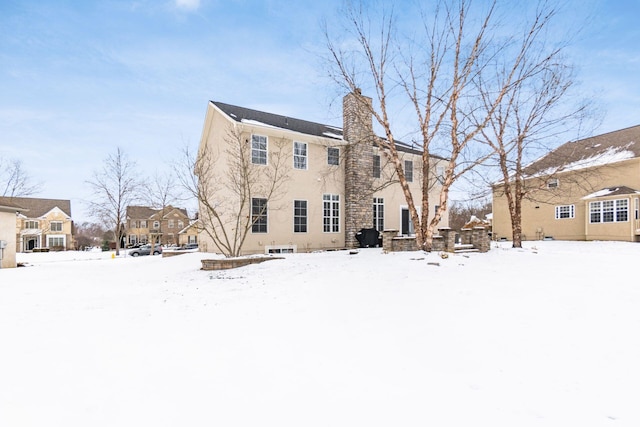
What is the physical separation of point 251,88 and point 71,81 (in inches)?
391

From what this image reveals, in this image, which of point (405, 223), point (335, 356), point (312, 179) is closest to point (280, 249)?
point (312, 179)

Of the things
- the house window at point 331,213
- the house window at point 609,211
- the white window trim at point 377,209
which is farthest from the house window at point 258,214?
the house window at point 609,211

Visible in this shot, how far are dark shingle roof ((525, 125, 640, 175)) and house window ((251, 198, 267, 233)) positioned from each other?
52.3ft

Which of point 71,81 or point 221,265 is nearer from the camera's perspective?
point 221,265

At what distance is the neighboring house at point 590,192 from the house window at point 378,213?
22.1ft

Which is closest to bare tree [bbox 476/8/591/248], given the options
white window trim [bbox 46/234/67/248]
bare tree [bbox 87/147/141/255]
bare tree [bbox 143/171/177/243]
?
bare tree [bbox 143/171/177/243]

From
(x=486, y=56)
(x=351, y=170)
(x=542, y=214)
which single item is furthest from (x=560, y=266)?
(x=542, y=214)

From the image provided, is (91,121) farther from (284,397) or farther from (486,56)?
(284,397)

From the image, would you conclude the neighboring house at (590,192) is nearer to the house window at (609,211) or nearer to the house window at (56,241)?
the house window at (609,211)

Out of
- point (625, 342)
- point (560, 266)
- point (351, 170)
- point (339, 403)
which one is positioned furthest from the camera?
point (351, 170)

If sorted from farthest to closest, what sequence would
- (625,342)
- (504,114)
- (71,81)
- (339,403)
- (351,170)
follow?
(71,81) → (351,170) → (504,114) → (625,342) → (339,403)

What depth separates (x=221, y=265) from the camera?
10.7 m

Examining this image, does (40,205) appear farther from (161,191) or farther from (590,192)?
(590,192)

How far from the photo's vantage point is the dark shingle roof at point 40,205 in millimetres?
40844
